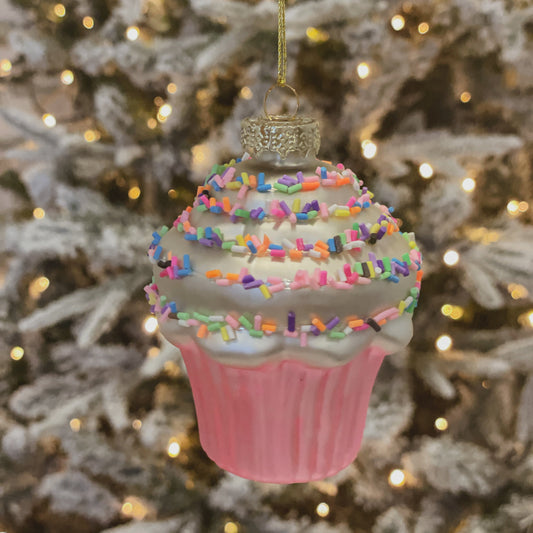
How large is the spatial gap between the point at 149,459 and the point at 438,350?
85 cm

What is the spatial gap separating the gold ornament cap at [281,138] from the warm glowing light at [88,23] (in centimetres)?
69

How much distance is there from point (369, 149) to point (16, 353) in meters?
1.07

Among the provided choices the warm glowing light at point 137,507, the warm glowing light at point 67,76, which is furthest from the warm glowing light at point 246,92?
the warm glowing light at point 137,507

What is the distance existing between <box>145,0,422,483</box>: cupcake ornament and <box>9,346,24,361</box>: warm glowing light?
726 mm

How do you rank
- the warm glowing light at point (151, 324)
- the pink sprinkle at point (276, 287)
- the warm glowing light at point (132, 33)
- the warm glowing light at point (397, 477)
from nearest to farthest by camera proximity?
the pink sprinkle at point (276, 287)
the warm glowing light at point (132, 33)
the warm glowing light at point (151, 324)
the warm glowing light at point (397, 477)

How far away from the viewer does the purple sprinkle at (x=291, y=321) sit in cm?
70

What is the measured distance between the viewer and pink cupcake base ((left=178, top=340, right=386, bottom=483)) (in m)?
0.78

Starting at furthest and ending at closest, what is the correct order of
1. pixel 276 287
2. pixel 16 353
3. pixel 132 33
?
pixel 16 353, pixel 132 33, pixel 276 287

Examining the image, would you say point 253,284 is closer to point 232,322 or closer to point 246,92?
point 232,322

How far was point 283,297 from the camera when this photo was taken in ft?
2.30

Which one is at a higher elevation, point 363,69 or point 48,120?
point 363,69

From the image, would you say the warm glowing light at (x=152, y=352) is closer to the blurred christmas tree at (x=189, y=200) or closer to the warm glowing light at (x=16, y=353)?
the blurred christmas tree at (x=189, y=200)

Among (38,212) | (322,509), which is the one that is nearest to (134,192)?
(38,212)

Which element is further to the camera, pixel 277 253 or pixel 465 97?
pixel 465 97
